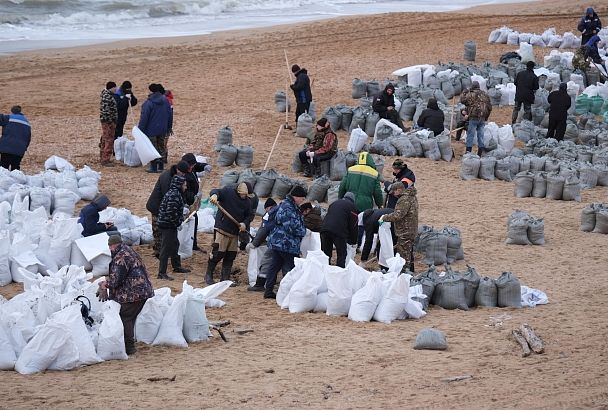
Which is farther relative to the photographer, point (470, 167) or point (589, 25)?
point (589, 25)

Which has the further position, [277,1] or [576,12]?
[277,1]

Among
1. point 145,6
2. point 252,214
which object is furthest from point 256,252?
point 145,6

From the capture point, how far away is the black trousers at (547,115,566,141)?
21266 millimetres

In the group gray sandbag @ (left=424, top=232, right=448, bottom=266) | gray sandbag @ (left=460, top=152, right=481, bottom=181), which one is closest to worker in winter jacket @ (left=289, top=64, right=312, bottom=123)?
gray sandbag @ (left=460, top=152, right=481, bottom=181)

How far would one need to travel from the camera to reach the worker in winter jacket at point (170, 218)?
1378cm

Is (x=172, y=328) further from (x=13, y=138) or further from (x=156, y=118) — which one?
(x=156, y=118)

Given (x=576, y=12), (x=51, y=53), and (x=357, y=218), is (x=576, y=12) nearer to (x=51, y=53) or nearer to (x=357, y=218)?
(x=51, y=53)

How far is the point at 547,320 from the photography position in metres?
12.3

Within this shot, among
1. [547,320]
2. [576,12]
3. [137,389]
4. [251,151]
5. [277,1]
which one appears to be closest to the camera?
[137,389]

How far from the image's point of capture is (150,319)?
1138 centimetres

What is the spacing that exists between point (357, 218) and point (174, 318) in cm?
327

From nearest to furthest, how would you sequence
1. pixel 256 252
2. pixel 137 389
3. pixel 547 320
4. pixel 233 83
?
pixel 137 389 < pixel 547 320 < pixel 256 252 < pixel 233 83

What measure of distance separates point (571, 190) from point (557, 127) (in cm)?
397

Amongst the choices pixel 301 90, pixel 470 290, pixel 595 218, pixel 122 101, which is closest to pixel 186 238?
pixel 470 290
